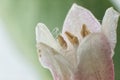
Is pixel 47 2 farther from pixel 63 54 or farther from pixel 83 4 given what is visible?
pixel 63 54

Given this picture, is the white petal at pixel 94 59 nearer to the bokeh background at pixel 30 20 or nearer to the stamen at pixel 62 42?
the stamen at pixel 62 42

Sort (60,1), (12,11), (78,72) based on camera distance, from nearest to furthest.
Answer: (78,72) → (60,1) → (12,11)

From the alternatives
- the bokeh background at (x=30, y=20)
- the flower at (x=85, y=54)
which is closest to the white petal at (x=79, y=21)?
the flower at (x=85, y=54)

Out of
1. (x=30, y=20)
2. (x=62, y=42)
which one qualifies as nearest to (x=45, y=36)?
(x=62, y=42)

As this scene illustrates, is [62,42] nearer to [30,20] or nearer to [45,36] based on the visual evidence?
[45,36]

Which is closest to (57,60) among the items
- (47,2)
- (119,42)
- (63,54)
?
(63,54)

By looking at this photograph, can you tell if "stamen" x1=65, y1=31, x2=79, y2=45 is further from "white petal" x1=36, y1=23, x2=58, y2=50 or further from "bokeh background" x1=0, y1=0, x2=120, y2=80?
"bokeh background" x1=0, y1=0, x2=120, y2=80
